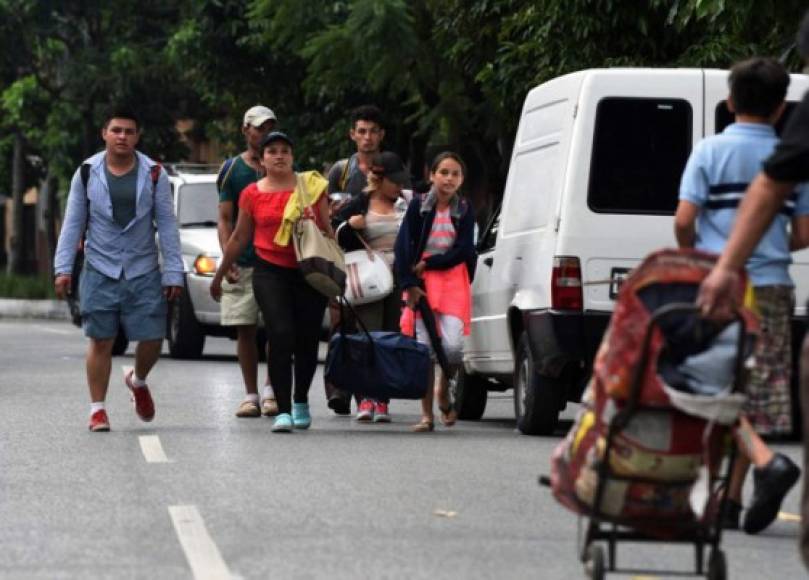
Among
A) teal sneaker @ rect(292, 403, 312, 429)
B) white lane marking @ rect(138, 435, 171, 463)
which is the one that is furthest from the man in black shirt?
teal sneaker @ rect(292, 403, 312, 429)

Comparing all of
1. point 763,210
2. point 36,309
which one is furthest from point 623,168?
point 36,309

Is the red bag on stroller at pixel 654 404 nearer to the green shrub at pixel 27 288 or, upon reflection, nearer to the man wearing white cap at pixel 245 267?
the man wearing white cap at pixel 245 267

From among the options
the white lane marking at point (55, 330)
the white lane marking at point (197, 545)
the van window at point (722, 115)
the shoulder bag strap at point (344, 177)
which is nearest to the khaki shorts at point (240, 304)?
the shoulder bag strap at point (344, 177)

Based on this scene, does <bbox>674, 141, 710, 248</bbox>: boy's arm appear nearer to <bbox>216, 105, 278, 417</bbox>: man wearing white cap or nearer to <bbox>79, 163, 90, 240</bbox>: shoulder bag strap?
<bbox>79, 163, 90, 240</bbox>: shoulder bag strap

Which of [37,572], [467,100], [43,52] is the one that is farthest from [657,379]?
[43,52]

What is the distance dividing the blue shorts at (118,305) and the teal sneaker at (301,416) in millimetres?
857

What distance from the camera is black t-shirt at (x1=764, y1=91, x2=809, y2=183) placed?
5.98m

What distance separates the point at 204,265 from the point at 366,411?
842cm

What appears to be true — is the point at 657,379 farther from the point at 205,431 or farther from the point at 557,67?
the point at 557,67

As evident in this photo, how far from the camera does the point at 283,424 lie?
13102mm

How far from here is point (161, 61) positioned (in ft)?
137

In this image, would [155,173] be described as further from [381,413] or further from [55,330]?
[55,330]

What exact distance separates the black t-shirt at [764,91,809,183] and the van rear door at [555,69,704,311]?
Answer: 20.7 feet

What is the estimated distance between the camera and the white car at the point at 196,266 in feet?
73.7
